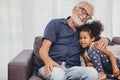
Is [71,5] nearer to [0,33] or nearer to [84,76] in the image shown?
[0,33]

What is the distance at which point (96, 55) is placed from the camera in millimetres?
2271

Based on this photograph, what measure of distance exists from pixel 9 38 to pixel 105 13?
127cm

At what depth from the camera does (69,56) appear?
7.65 ft

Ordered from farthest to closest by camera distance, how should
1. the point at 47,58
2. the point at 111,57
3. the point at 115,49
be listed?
the point at 115,49 → the point at 111,57 → the point at 47,58

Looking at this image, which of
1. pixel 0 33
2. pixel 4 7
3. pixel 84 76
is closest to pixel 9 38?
pixel 0 33

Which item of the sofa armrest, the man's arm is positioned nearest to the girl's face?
the man's arm

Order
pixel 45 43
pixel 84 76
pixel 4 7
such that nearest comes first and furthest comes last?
pixel 84 76, pixel 45 43, pixel 4 7

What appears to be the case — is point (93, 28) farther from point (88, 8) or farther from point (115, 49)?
point (115, 49)

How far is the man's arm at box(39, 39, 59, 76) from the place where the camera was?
6.90ft

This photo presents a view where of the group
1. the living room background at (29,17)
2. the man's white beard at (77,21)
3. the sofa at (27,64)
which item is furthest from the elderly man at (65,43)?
the living room background at (29,17)

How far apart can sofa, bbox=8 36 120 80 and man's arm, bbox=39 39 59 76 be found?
15cm

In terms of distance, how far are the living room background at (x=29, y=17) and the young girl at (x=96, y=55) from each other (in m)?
0.83

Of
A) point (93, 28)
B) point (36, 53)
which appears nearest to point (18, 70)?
point (36, 53)

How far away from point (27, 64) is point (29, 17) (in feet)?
3.65
